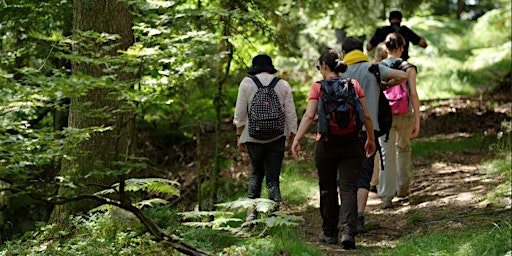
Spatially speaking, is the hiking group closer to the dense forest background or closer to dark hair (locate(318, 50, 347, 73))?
dark hair (locate(318, 50, 347, 73))

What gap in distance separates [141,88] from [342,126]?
220cm

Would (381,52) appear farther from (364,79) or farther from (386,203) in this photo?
(386,203)

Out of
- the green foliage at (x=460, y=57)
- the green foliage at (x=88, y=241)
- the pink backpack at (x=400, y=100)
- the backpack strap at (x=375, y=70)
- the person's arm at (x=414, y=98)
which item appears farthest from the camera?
the green foliage at (x=460, y=57)

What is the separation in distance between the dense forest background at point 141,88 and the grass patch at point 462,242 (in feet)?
7.07

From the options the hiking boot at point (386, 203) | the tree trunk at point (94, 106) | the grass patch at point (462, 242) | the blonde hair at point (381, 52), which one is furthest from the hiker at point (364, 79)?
the tree trunk at point (94, 106)

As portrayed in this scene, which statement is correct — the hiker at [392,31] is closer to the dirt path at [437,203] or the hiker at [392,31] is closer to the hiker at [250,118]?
the dirt path at [437,203]

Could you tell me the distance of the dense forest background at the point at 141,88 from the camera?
5391mm

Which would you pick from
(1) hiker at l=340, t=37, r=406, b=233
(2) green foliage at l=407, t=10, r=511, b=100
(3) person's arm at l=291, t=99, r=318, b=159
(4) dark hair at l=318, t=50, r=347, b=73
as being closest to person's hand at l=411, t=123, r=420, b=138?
(1) hiker at l=340, t=37, r=406, b=233

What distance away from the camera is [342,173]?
21.0ft

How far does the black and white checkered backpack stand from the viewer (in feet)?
22.5

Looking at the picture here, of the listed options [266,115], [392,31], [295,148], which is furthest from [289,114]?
[392,31]

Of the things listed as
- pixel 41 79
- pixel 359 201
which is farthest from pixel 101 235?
pixel 359 201

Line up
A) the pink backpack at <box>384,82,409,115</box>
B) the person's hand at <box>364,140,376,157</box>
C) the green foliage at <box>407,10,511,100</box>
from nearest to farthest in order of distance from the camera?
the person's hand at <box>364,140,376,157</box>
the pink backpack at <box>384,82,409,115</box>
the green foliage at <box>407,10,511,100</box>

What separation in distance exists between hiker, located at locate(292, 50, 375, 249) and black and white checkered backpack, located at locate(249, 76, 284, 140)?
55cm
